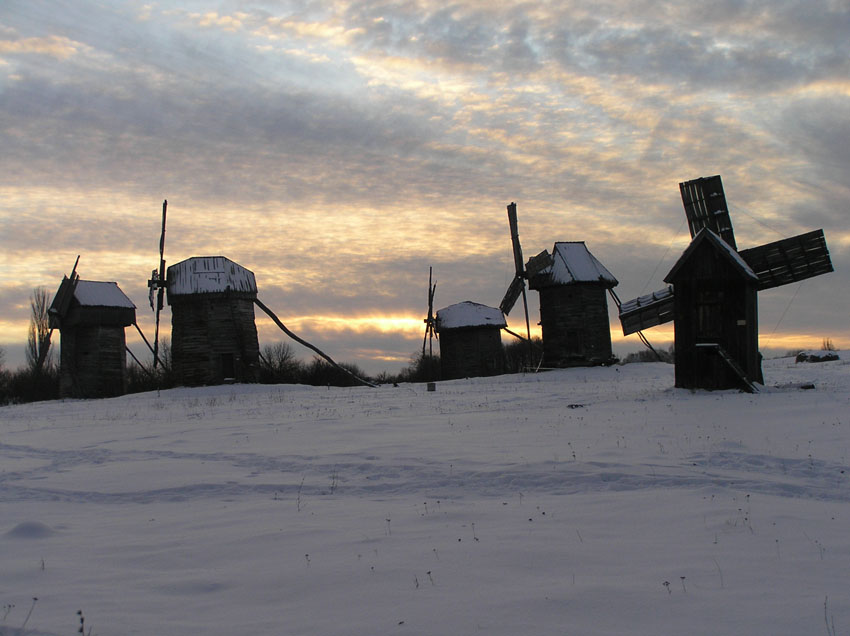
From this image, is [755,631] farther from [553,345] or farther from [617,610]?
[553,345]

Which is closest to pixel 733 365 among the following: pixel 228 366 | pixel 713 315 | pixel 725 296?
pixel 713 315

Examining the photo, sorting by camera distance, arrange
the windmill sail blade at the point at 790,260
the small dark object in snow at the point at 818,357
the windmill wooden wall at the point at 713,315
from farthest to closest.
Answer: the small dark object in snow at the point at 818,357, the windmill sail blade at the point at 790,260, the windmill wooden wall at the point at 713,315

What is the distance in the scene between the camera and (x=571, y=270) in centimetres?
4134

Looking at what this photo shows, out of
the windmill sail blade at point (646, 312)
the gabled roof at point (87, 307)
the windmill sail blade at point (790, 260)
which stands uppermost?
the gabled roof at point (87, 307)

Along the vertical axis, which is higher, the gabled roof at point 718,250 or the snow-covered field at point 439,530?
the gabled roof at point 718,250

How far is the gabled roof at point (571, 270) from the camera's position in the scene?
41000mm

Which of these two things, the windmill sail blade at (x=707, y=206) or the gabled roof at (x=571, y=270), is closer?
the windmill sail blade at (x=707, y=206)

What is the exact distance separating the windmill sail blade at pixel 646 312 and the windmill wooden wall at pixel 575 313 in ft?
40.3

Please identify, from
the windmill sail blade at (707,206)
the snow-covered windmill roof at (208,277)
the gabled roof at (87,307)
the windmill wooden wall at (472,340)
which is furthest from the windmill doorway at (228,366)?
the windmill sail blade at (707,206)

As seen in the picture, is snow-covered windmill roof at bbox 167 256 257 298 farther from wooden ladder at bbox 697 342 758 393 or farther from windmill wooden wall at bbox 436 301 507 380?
wooden ladder at bbox 697 342 758 393

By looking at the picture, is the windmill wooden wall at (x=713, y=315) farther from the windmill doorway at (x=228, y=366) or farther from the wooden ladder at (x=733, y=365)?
the windmill doorway at (x=228, y=366)

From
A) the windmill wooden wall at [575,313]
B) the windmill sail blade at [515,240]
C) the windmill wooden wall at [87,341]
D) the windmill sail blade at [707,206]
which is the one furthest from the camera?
the windmill sail blade at [515,240]

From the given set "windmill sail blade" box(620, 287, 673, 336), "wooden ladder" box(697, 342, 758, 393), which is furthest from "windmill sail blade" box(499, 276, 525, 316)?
"wooden ladder" box(697, 342, 758, 393)

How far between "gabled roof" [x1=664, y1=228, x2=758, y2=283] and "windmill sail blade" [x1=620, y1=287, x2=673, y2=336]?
2.76m
